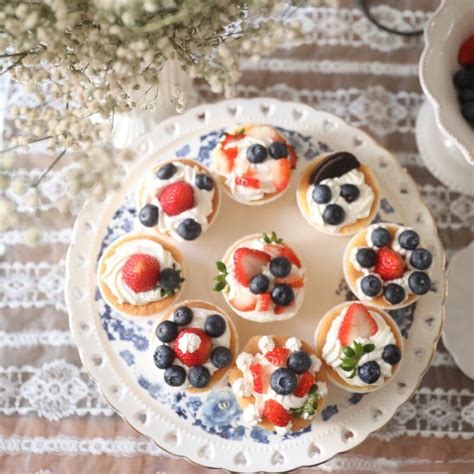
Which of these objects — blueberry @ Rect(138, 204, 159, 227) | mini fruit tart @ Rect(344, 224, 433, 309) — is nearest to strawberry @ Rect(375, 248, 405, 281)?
mini fruit tart @ Rect(344, 224, 433, 309)

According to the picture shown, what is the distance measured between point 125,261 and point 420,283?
0.72 metres

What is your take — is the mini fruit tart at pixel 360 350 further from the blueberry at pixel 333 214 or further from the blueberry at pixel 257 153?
the blueberry at pixel 257 153

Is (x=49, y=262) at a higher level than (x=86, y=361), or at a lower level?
higher

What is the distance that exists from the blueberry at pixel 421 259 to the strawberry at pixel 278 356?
0.38m

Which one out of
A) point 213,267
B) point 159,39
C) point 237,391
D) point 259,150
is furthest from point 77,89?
point 237,391

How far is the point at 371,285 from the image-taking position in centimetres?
150

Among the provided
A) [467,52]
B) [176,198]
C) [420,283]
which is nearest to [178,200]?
[176,198]

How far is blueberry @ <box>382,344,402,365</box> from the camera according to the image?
1.47 meters

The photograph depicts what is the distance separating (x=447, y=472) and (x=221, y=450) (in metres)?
0.66

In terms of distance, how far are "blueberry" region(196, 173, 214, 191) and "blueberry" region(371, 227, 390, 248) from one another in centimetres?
43

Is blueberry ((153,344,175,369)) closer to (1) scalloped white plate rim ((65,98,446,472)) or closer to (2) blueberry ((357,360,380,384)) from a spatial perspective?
(1) scalloped white plate rim ((65,98,446,472))

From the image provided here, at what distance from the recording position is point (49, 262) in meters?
1.80

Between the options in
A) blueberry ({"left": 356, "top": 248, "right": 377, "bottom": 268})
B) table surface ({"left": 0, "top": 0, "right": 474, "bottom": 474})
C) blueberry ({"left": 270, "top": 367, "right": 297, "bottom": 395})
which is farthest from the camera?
table surface ({"left": 0, "top": 0, "right": 474, "bottom": 474})

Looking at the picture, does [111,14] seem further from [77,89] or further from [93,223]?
[93,223]
